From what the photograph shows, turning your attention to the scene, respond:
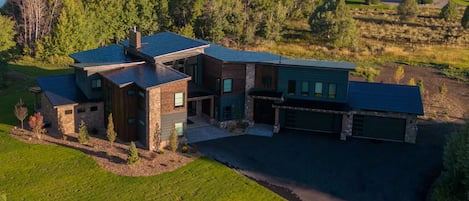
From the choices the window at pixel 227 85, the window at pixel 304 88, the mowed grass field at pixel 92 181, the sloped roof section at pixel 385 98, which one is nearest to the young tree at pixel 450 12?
the sloped roof section at pixel 385 98

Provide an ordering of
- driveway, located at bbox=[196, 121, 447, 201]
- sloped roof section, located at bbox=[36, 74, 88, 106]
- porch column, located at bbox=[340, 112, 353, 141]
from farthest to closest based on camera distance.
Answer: porch column, located at bbox=[340, 112, 353, 141] < sloped roof section, located at bbox=[36, 74, 88, 106] < driveway, located at bbox=[196, 121, 447, 201]

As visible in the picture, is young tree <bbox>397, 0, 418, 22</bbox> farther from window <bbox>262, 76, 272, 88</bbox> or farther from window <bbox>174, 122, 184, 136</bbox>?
window <bbox>174, 122, 184, 136</bbox>

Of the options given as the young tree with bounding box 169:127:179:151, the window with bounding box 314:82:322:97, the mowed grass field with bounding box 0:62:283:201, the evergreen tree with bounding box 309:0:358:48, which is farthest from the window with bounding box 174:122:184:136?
the evergreen tree with bounding box 309:0:358:48

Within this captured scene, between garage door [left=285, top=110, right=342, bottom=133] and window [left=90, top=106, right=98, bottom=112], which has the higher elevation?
window [left=90, top=106, right=98, bottom=112]

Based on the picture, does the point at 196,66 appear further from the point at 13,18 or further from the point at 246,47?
the point at 13,18

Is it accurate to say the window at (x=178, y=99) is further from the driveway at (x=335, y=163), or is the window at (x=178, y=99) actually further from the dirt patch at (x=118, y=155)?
the driveway at (x=335, y=163)

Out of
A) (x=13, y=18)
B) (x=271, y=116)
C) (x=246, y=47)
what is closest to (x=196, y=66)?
(x=271, y=116)
